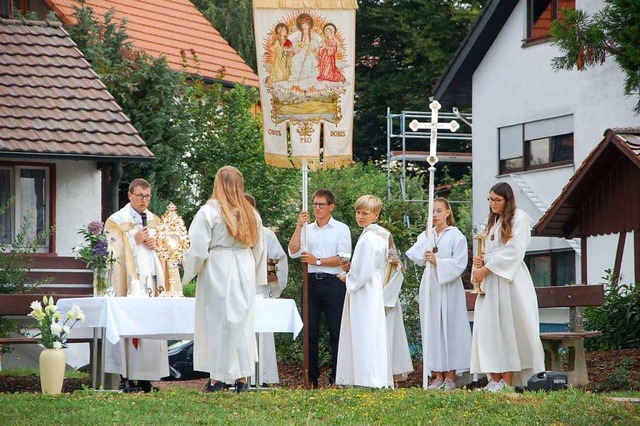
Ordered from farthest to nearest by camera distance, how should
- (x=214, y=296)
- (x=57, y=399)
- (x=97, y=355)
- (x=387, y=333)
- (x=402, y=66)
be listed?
(x=402, y=66), (x=387, y=333), (x=97, y=355), (x=214, y=296), (x=57, y=399)

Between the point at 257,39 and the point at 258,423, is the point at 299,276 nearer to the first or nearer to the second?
the point at 257,39

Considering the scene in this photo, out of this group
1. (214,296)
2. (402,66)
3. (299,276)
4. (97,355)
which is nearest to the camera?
(214,296)

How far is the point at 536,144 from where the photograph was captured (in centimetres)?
3334

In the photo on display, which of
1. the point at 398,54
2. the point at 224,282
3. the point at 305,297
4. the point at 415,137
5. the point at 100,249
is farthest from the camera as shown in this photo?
the point at 398,54

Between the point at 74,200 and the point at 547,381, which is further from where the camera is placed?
the point at 74,200

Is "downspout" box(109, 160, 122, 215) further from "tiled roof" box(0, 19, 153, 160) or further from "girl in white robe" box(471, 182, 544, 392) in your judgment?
"girl in white robe" box(471, 182, 544, 392)

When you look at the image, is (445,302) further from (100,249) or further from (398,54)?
(398,54)

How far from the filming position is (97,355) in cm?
1512

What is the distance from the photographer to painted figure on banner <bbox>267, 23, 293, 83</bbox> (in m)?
15.5

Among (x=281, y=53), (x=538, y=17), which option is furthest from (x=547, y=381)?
(x=538, y=17)

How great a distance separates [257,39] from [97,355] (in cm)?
A: 373

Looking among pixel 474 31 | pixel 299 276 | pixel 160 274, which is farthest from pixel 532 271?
pixel 160 274

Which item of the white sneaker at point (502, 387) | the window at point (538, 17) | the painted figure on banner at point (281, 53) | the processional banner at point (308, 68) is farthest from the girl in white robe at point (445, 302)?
the window at point (538, 17)

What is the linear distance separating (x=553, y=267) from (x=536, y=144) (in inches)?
113
